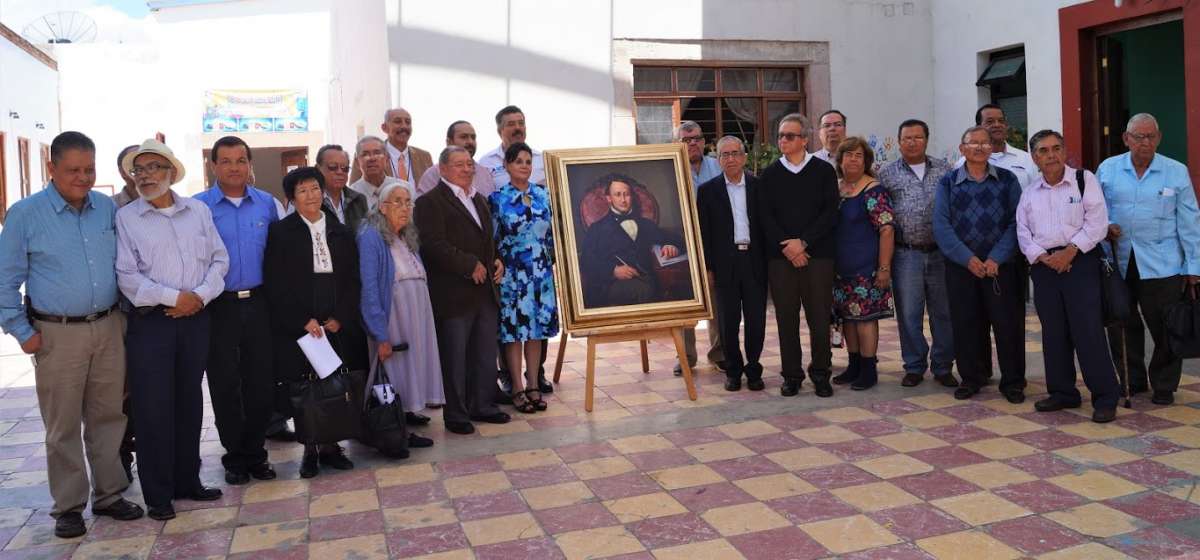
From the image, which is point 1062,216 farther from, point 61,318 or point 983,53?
point 983,53

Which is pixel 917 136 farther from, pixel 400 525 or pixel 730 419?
pixel 400 525

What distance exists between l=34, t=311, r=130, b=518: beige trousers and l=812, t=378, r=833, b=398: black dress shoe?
3713 mm

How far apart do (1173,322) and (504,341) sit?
141 inches

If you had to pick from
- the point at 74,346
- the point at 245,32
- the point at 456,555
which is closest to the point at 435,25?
the point at 74,346

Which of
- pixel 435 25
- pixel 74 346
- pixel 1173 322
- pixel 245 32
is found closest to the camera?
pixel 74 346

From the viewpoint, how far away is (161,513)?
397cm

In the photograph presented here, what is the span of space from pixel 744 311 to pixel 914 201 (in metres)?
1.20

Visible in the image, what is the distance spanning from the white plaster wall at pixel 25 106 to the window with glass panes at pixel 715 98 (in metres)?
13.3

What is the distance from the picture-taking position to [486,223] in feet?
17.4

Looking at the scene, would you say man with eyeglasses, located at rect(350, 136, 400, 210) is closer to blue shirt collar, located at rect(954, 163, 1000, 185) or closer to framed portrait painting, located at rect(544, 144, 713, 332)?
framed portrait painting, located at rect(544, 144, 713, 332)

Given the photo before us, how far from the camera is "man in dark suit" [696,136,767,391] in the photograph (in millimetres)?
5913

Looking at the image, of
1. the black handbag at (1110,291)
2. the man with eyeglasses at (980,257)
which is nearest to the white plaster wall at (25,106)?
the man with eyeglasses at (980,257)

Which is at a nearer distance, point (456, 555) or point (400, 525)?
point (456, 555)

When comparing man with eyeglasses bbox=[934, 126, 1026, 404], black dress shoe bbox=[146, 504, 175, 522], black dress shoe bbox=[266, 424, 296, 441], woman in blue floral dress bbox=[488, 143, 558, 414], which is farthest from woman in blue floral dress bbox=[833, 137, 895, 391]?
black dress shoe bbox=[146, 504, 175, 522]
